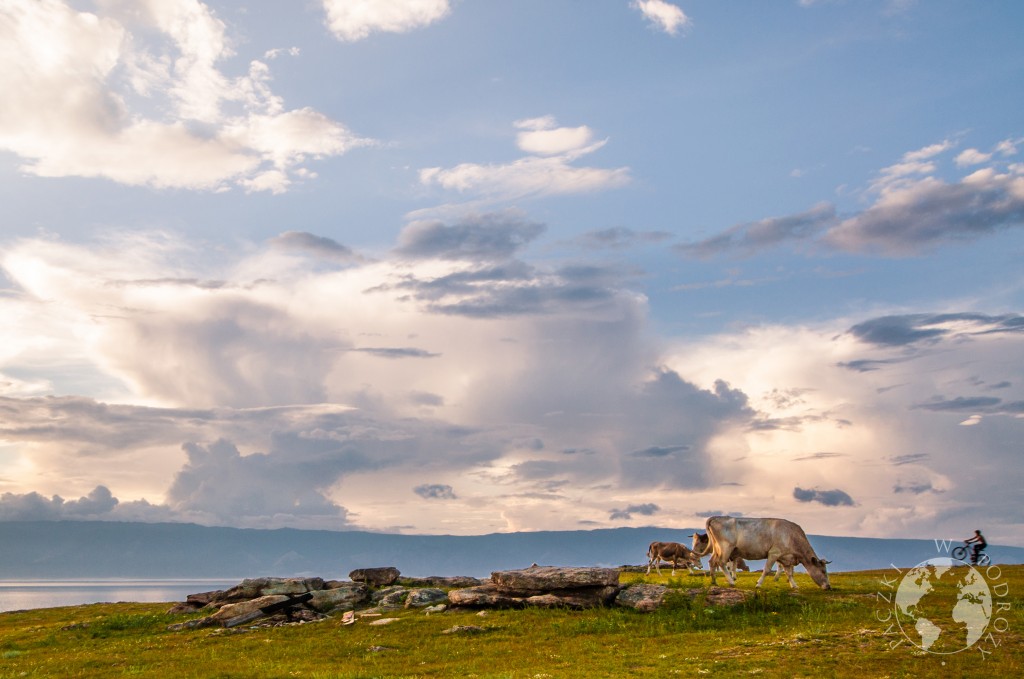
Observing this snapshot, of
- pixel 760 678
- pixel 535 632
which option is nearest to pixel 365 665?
pixel 535 632

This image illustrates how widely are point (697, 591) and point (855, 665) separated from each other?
1455 centimetres

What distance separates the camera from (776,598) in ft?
116

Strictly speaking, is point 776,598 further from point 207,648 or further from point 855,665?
point 207,648

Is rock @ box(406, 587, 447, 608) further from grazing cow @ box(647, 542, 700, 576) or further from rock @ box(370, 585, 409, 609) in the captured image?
grazing cow @ box(647, 542, 700, 576)

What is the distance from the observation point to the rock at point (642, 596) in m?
37.2

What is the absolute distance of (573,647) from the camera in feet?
101

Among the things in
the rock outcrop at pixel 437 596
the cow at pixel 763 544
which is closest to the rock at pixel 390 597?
the rock outcrop at pixel 437 596

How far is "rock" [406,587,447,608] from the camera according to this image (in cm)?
4384

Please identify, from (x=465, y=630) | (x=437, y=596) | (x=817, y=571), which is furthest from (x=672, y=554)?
(x=465, y=630)

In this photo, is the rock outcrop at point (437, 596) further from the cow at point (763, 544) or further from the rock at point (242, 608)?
the cow at point (763, 544)

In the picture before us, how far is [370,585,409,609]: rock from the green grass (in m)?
4.06

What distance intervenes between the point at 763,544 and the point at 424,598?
19.8 metres

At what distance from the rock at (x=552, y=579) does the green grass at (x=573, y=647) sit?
2.56 metres

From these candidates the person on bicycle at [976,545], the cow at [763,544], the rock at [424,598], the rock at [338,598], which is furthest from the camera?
the person on bicycle at [976,545]
